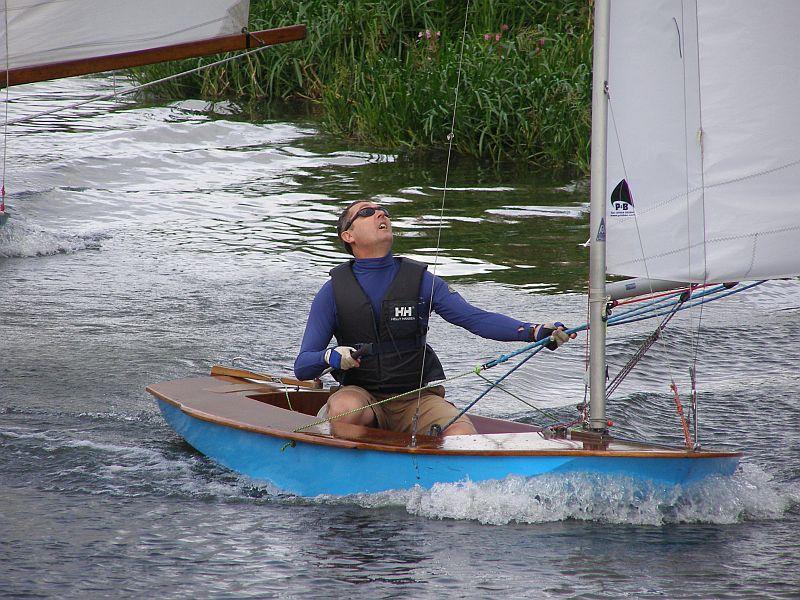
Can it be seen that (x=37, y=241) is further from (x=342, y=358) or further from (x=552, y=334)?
(x=552, y=334)

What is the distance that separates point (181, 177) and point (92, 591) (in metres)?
9.36

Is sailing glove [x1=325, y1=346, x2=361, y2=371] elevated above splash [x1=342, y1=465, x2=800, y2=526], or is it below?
above

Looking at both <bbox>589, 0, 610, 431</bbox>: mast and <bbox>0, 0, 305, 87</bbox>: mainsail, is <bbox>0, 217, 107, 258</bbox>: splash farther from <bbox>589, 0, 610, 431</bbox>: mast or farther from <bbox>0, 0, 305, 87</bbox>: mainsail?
<bbox>589, 0, 610, 431</bbox>: mast

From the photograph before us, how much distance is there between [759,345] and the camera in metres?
7.83

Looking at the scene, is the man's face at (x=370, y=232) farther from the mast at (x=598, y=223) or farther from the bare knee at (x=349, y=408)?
the mast at (x=598, y=223)

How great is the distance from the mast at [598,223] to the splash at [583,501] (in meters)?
0.33

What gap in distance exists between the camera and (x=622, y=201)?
4855 mm

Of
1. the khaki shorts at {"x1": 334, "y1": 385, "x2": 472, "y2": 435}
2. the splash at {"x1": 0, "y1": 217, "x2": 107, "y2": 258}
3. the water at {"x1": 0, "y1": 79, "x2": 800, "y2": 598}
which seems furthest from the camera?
the splash at {"x1": 0, "y1": 217, "x2": 107, "y2": 258}

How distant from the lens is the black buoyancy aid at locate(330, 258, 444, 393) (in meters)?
5.21

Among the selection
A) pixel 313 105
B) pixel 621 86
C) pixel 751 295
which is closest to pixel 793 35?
pixel 621 86

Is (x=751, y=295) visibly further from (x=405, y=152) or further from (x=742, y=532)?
(x=405, y=152)

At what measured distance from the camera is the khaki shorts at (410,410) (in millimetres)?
5223

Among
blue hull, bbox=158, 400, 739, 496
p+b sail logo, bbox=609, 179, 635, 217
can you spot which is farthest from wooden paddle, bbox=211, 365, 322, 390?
p+b sail logo, bbox=609, 179, 635, 217

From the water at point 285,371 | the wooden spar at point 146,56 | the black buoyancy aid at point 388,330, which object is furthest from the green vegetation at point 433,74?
the black buoyancy aid at point 388,330
